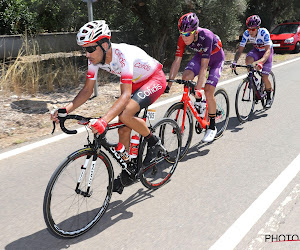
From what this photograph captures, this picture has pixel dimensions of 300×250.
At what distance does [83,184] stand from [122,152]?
53 cm

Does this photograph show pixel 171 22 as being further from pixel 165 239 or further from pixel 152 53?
pixel 165 239

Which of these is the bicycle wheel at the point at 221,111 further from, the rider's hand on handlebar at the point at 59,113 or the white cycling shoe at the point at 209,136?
the rider's hand on handlebar at the point at 59,113

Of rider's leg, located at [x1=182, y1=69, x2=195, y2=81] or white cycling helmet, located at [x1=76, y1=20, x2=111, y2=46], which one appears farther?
rider's leg, located at [x1=182, y1=69, x2=195, y2=81]

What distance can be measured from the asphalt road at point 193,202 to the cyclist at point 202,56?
71 cm

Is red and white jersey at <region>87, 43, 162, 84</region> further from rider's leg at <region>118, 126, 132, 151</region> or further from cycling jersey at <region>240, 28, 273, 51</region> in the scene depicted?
cycling jersey at <region>240, 28, 273, 51</region>

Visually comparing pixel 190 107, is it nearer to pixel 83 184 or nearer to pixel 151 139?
pixel 151 139

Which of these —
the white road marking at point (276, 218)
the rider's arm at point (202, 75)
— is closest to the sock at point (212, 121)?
the rider's arm at point (202, 75)

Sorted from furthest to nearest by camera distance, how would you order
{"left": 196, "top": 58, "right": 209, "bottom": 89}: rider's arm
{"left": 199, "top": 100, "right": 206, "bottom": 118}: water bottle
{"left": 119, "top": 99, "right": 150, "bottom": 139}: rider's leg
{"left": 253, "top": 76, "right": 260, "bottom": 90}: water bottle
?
{"left": 253, "top": 76, "right": 260, "bottom": 90}: water bottle, {"left": 199, "top": 100, "right": 206, "bottom": 118}: water bottle, {"left": 196, "top": 58, "right": 209, "bottom": 89}: rider's arm, {"left": 119, "top": 99, "right": 150, "bottom": 139}: rider's leg

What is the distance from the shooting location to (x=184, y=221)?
3535mm

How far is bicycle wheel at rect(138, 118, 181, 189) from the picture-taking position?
13.2 feet

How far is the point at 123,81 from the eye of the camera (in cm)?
332

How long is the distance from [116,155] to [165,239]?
968 millimetres

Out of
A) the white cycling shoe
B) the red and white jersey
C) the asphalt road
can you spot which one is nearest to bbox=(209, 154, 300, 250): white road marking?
the asphalt road

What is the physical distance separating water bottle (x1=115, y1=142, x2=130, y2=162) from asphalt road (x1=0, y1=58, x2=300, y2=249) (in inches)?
22.7
